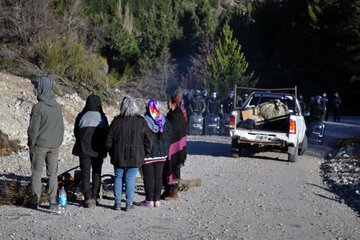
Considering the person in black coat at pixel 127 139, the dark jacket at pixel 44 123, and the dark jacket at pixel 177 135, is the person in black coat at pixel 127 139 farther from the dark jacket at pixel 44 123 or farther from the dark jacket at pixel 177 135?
the dark jacket at pixel 177 135

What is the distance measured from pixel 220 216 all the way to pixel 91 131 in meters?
2.34

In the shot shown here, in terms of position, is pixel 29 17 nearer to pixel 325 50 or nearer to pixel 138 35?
pixel 325 50

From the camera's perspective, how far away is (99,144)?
943 cm

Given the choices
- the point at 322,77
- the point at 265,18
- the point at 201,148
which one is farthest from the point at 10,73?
the point at 265,18

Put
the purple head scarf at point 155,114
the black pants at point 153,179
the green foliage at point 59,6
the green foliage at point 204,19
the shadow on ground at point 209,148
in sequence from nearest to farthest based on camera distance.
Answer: the black pants at point 153,179
the purple head scarf at point 155,114
the shadow on ground at point 209,148
the green foliage at point 59,6
the green foliage at point 204,19

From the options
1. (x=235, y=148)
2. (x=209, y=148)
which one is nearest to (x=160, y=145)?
(x=235, y=148)

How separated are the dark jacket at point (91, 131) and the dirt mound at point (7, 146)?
966 centimetres

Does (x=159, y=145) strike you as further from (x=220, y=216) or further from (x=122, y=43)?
(x=122, y=43)

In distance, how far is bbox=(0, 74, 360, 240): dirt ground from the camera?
8266 millimetres

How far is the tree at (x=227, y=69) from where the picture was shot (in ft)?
174

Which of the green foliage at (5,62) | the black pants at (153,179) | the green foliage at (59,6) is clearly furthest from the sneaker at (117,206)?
the green foliage at (59,6)

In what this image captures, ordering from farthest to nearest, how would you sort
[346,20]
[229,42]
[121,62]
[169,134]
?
1. [121,62]
2. [229,42]
3. [346,20]
4. [169,134]

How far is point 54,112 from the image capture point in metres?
9.06

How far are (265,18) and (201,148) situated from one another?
44.9 m
